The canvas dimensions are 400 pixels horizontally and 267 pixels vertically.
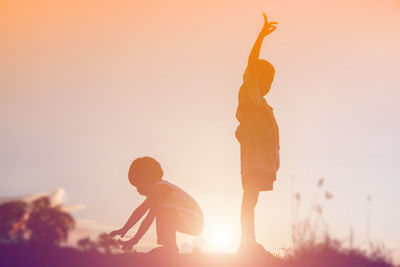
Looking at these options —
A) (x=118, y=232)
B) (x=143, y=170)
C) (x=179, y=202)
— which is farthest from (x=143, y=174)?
(x=118, y=232)

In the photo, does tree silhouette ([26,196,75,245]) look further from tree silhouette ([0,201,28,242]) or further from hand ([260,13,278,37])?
hand ([260,13,278,37])

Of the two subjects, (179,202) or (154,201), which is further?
(179,202)

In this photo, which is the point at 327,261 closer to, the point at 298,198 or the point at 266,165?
the point at 298,198

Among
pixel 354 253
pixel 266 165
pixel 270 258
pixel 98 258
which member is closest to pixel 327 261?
pixel 354 253

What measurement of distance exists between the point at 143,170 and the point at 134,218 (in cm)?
63

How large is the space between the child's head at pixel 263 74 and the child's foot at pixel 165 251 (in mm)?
2615

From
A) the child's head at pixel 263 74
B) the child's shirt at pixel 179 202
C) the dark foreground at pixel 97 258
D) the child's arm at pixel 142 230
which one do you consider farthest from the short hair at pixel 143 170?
the child's head at pixel 263 74

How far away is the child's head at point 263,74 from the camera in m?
7.17

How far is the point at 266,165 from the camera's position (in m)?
6.68

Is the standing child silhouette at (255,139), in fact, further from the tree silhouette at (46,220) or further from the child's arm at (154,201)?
the tree silhouette at (46,220)

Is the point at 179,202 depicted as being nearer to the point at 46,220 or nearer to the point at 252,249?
the point at 252,249

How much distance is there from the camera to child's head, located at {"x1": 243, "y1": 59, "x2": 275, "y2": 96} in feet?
23.5

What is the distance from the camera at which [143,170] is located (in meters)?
6.29

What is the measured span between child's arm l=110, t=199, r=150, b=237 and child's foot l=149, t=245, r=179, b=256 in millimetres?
453
